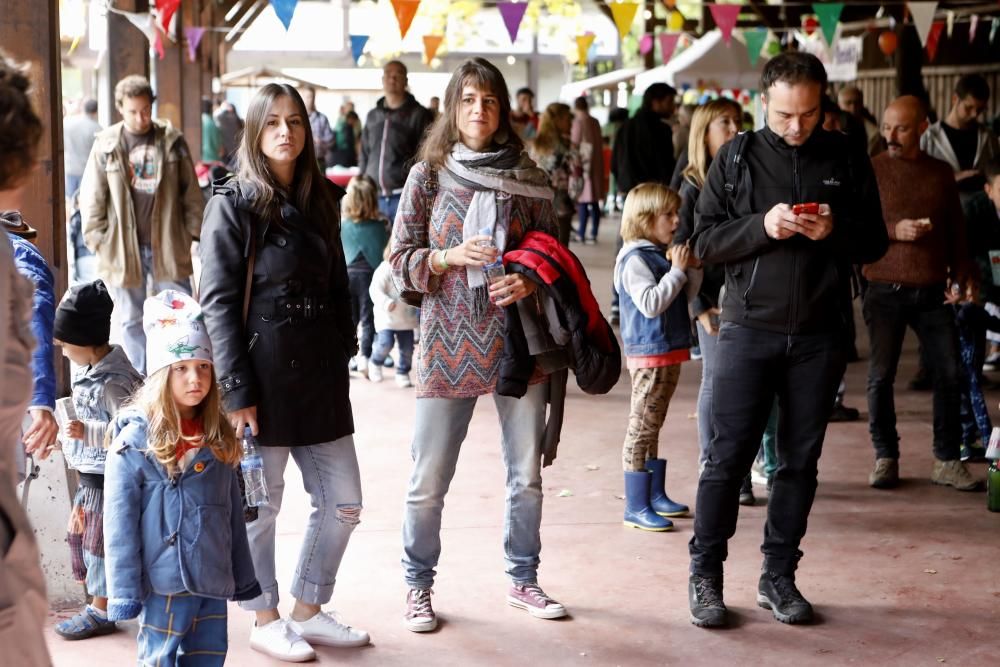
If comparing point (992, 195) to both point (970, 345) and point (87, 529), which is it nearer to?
point (970, 345)

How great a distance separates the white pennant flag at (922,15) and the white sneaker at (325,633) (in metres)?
9.60

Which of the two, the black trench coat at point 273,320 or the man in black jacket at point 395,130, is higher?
the man in black jacket at point 395,130

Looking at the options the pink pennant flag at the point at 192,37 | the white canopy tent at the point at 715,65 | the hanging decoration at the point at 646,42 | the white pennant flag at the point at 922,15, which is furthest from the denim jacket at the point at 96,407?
the hanging decoration at the point at 646,42

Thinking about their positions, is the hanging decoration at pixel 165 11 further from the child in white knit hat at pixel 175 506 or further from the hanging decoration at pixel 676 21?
the hanging decoration at pixel 676 21

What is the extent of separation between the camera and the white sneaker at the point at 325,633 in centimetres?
481

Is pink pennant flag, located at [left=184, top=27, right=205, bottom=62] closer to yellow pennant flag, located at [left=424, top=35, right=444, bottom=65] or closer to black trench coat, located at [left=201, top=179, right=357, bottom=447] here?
yellow pennant flag, located at [left=424, top=35, right=444, bottom=65]

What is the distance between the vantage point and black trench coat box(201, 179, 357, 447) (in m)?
4.42

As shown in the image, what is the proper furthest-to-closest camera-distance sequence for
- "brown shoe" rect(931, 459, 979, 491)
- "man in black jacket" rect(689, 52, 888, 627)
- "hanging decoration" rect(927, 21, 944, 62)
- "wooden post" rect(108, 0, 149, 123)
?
"hanging decoration" rect(927, 21, 944, 62), "wooden post" rect(108, 0, 149, 123), "brown shoe" rect(931, 459, 979, 491), "man in black jacket" rect(689, 52, 888, 627)

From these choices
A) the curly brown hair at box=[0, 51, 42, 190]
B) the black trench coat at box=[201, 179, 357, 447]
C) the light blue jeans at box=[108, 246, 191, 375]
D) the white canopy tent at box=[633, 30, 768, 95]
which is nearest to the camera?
the curly brown hair at box=[0, 51, 42, 190]

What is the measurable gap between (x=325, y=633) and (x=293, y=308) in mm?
1167

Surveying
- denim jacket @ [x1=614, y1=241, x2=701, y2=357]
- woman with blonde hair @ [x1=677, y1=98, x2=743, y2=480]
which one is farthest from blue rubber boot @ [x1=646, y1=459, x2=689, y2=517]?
denim jacket @ [x1=614, y1=241, x2=701, y2=357]

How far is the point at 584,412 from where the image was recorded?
29.9 feet

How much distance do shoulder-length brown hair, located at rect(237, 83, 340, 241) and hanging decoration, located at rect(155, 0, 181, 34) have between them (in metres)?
8.18

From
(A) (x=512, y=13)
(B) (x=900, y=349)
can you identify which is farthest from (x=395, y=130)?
(B) (x=900, y=349)
